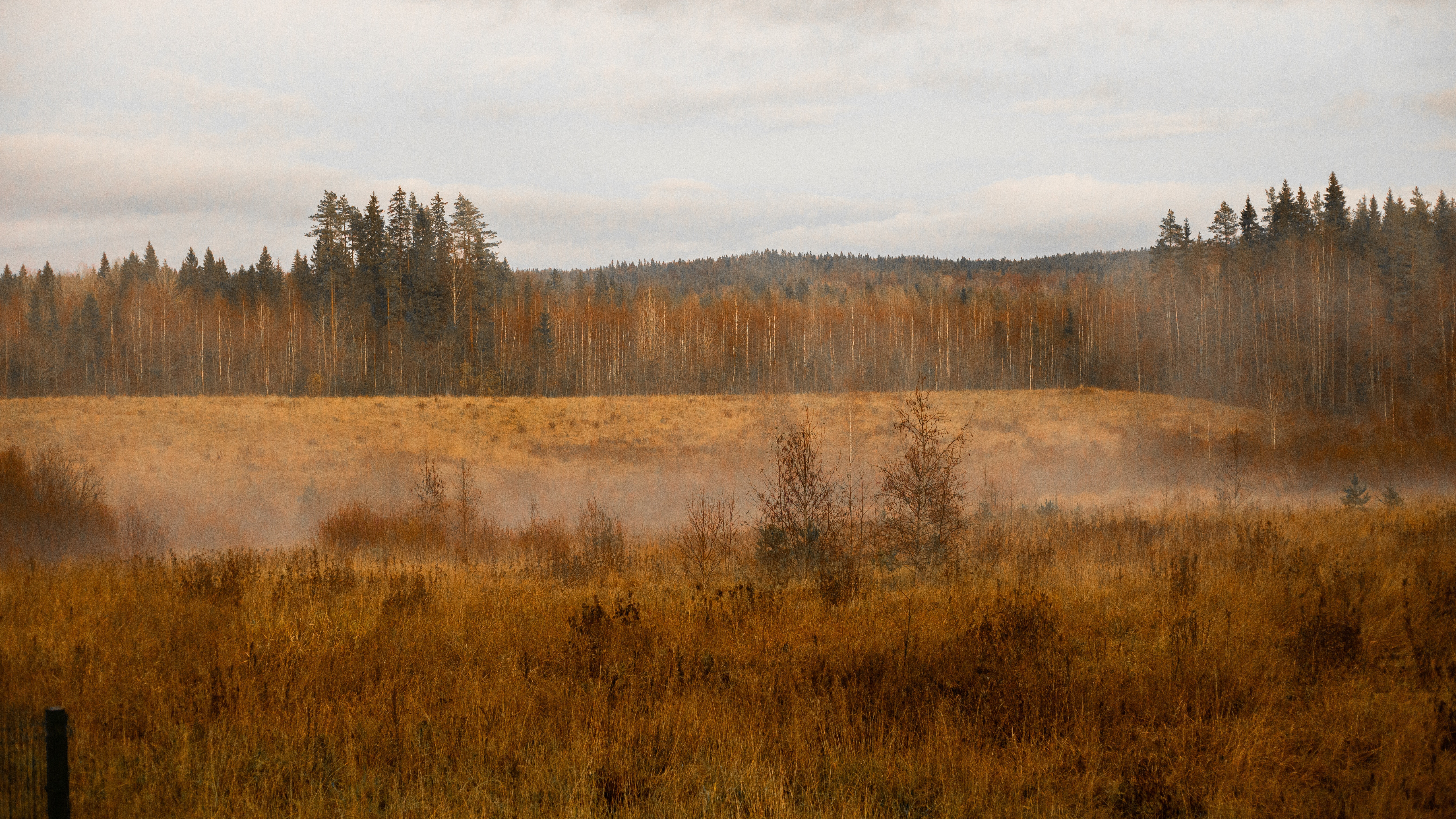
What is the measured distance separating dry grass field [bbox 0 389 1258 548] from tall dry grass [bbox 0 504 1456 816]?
13104mm

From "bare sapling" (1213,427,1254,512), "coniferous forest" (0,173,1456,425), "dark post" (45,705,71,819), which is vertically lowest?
"bare sapling" (1213,427,1254,512)

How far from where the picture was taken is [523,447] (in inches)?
1412

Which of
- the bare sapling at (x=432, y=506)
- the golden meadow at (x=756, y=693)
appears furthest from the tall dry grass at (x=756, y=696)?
the bare sapling at (x=432, y=506)

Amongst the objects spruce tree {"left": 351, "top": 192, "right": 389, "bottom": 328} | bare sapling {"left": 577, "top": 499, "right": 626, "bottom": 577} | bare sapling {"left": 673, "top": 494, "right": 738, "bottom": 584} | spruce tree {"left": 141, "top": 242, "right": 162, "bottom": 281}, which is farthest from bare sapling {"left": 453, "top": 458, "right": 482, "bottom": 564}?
spruce tree {"left": 141, "top": 242, "right": 162, "bottom": 281}

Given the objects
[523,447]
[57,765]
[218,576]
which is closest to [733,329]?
[523,447]

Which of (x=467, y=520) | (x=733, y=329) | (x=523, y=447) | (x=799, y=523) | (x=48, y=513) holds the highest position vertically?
(x=733, y=329)

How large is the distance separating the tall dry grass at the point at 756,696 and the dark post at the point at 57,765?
5.91 feet

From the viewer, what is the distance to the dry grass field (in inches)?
1081

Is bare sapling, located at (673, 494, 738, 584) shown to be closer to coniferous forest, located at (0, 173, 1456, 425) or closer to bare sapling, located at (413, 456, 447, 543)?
bare sapling, located at (413, 456, 447, 543)

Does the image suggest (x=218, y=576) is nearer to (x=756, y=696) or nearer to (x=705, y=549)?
(x=705, y=549)

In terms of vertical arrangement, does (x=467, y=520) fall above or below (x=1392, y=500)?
above

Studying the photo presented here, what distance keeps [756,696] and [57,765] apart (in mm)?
4265

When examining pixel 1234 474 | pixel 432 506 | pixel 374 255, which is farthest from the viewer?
pixel 374 255

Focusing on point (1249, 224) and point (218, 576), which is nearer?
point (218, 576)
